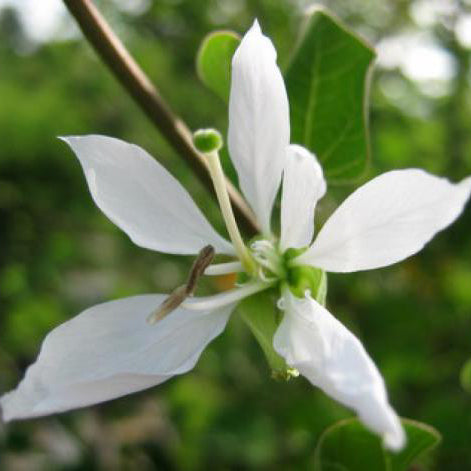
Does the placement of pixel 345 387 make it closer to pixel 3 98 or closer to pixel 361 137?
pixel 361 137

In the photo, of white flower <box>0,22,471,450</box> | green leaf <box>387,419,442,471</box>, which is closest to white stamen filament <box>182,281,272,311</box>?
white flower <box>0,22,471,450</box>

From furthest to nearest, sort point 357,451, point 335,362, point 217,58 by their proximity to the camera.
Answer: point 217,58 → point 357,451 → point 335,362

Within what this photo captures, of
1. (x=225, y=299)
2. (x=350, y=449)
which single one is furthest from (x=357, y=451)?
(x=225, y=299)

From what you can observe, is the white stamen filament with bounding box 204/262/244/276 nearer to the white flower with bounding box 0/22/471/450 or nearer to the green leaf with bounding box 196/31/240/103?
the white flower with bounding box 0/22/471/450

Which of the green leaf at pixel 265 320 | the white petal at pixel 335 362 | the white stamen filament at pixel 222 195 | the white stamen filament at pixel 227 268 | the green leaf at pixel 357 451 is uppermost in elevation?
the white stamen filament at pixel 222 195

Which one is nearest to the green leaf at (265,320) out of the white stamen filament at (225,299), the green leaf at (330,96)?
the white stamen filament at (225,299)

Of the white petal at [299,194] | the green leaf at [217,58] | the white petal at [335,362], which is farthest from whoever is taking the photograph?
the green leaf at [217,58]

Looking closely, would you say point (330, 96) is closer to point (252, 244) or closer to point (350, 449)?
point (252, 244)

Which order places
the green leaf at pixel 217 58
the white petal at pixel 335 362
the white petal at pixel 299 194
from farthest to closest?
the green leaf at pixel 217 58, the white petal at pixel 299 194, the white petal at pixel 335 362

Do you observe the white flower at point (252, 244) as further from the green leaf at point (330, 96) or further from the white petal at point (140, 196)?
the green leaf at point (330, 96)
